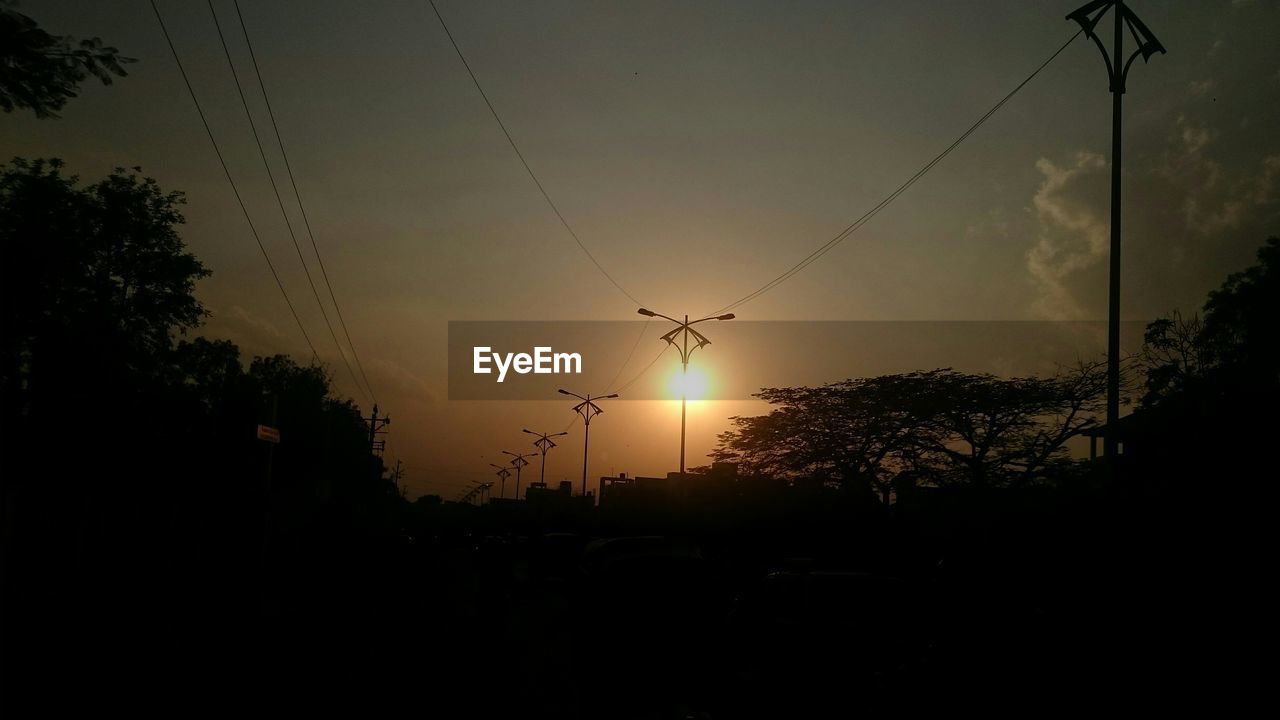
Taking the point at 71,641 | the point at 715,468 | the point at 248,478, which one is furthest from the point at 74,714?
the point at 715,468

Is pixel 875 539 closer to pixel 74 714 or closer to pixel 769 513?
pixel 769 513

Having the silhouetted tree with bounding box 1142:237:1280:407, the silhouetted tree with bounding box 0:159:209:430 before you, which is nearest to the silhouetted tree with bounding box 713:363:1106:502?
the silhouetted tree with bounding box 1142:237:1280:407

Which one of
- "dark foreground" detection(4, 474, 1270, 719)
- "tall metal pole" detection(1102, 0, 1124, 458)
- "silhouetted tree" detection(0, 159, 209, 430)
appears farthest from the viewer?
"silhouetted tree" detection(0, 159, 209, 430)

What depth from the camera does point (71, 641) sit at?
10703 millimetres

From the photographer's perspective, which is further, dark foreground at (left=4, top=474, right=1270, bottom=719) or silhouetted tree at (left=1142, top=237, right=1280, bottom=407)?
silhouetted tree at (left=1142, top=237, right=1280, bottom=407)

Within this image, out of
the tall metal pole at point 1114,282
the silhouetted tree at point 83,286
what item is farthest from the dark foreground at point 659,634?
the silhouetted tree at point 83,286

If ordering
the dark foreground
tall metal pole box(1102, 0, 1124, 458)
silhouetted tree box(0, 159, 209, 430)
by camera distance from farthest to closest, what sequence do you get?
1. silhouetted tree box(0, 159, 209, 430)
2. tall metal pole box(1102, 0, 1124, 458)
3. the dark foreground

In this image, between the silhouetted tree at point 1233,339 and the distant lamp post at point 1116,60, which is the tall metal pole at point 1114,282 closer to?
the distant lamp post at point 1116,60

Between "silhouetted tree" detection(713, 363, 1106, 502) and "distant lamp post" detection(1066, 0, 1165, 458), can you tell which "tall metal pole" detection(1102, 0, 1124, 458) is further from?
"silhouetted tree" detection(713, 363, 1106, 502)

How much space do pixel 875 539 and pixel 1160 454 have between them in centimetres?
992

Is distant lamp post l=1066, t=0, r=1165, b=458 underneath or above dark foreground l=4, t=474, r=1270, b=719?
above

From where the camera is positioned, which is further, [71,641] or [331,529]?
[331,529]

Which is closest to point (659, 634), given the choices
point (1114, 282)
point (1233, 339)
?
point (1114, 282)

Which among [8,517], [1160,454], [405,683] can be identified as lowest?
[405,683]
